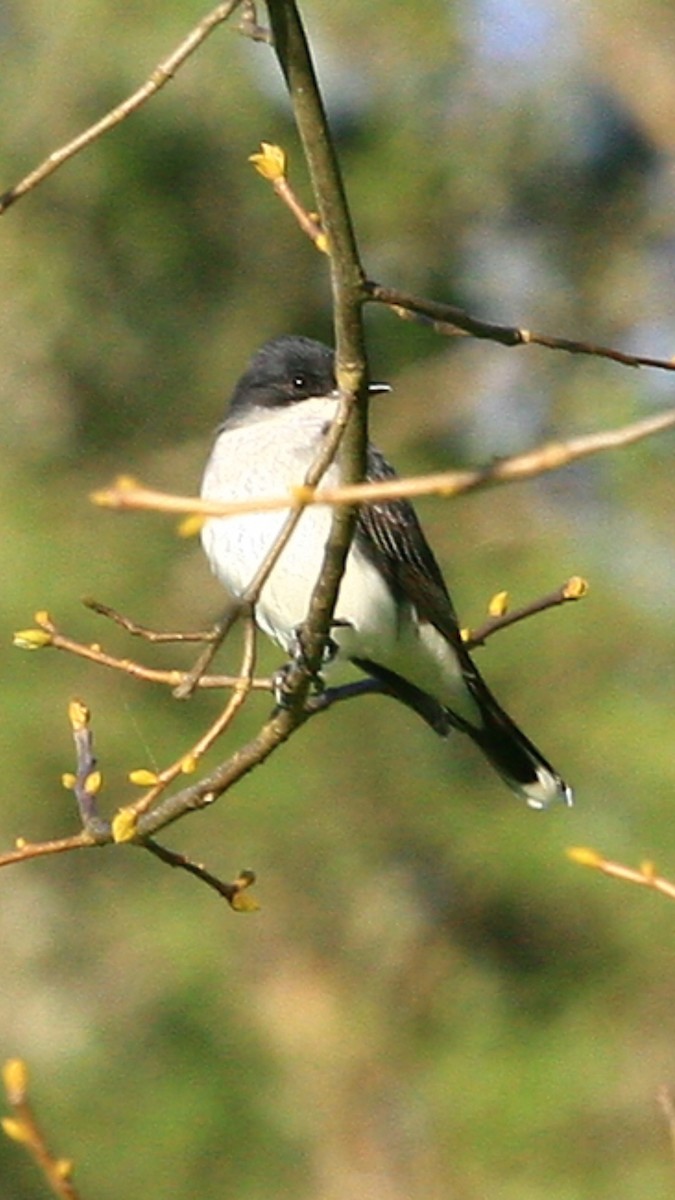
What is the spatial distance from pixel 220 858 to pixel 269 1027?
938 mm

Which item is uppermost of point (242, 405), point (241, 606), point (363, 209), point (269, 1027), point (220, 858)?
point (241, 606)

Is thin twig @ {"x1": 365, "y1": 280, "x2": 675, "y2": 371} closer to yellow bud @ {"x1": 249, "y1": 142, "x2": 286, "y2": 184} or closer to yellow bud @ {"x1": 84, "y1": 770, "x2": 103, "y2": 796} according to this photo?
yellow bud @ {"x1": 249, "y1": 142, "x2": 286, "y2": 184}

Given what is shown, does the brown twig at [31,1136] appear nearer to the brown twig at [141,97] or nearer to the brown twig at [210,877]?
the brown twig at [210,877]

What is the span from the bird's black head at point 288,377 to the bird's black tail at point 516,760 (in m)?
0.72

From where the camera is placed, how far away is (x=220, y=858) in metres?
10.9

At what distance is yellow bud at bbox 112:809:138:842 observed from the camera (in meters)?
3.08

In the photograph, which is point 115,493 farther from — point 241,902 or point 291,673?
point 291,673

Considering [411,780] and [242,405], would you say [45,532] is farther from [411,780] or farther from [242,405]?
[242,405]

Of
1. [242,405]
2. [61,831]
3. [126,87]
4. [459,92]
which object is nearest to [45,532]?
[61,831]

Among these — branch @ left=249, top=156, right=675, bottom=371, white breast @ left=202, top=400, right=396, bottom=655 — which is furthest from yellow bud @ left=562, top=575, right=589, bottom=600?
white breast @ left=202, top=400, right=396, bottom=655

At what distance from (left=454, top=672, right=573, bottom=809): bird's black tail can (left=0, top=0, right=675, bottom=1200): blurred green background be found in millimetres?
5441

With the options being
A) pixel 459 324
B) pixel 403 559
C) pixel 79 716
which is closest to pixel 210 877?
pixel 79 716

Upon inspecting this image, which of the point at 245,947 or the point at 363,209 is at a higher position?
the point at 363,209

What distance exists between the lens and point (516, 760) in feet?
15.6
